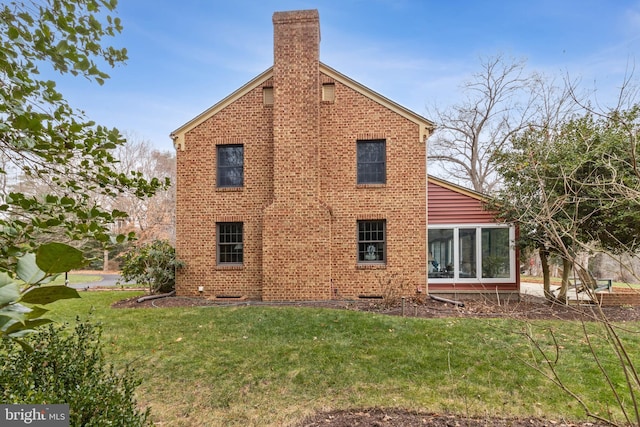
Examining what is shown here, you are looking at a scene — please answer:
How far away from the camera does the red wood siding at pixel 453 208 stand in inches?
477

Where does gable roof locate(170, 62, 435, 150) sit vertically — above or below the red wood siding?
above

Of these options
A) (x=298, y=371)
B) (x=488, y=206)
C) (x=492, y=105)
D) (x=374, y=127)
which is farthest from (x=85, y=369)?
(x=492, y=105)

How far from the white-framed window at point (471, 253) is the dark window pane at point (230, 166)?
6696 millimetres

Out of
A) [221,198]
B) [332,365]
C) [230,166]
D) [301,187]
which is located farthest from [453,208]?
[332,365]

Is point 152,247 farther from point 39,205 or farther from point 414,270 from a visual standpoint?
point 39,205

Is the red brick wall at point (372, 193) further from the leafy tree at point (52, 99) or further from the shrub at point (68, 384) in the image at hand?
the leafy tree at point (52, 99)

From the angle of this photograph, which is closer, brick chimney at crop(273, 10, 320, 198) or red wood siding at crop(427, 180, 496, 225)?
brick chimney at crop(273, 10, 320, 198)

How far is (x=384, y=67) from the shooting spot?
17.1 meters

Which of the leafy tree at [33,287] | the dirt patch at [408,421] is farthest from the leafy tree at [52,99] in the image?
the dirt patch at [408,421]

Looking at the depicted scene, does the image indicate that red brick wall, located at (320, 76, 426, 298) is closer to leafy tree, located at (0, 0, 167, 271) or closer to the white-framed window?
the white-framed window

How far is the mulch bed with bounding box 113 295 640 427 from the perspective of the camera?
155 inches

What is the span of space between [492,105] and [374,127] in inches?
699

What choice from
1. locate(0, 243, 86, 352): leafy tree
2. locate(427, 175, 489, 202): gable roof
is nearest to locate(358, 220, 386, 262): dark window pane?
locate(427, 175, 489, 202): gable roof

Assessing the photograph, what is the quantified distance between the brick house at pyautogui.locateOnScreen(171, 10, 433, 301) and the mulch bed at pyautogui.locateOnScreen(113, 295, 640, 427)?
2.99 ft
